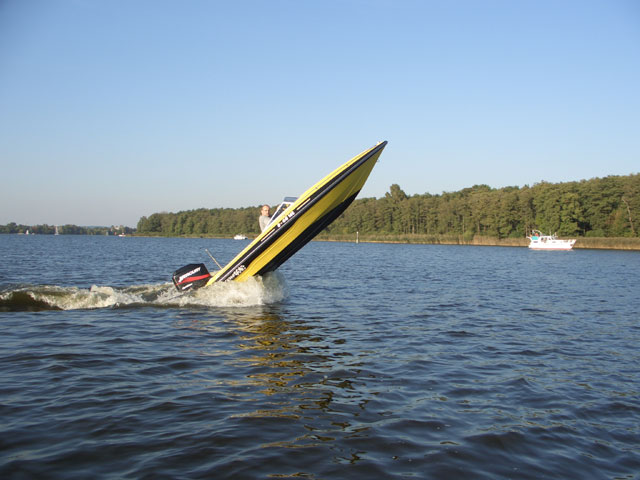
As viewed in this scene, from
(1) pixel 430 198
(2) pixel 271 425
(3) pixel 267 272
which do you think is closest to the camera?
(2) pixel 271 425

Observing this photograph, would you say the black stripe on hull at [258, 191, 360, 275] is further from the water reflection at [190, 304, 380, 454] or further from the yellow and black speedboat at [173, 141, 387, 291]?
the water reflection at [190, 304, 380, 454]

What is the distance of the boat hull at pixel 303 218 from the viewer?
11.6 meters

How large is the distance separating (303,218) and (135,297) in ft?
18.6

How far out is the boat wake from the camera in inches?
493

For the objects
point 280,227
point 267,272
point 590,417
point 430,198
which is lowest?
point 590,417

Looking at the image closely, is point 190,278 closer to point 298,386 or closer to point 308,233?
point 308,233

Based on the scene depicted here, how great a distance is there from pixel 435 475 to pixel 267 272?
10232 mm

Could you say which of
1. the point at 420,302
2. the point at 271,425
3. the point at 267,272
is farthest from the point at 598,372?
the point at 267,272

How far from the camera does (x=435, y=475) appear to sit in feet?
13.4

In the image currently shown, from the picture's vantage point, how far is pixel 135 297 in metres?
13.7

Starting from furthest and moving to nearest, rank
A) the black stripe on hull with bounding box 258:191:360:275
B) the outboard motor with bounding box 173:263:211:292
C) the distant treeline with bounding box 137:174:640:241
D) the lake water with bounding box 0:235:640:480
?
the distant treeline with bounding box 137:174:640:241, the outboard motor with bounding box 173:263:211:292, the black stripe on hull with bounding box 258:191:360:275, the lake water with bounding box 0:235:640:480

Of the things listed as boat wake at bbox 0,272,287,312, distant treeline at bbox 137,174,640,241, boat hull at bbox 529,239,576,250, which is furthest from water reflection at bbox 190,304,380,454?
distant treeline at bbox 137,174,640,241

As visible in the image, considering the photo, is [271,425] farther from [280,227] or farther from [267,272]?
[267,272]

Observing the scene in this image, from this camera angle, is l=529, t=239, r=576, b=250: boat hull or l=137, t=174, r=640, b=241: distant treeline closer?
l=529, t=239, r=576, b=250: boat hull
